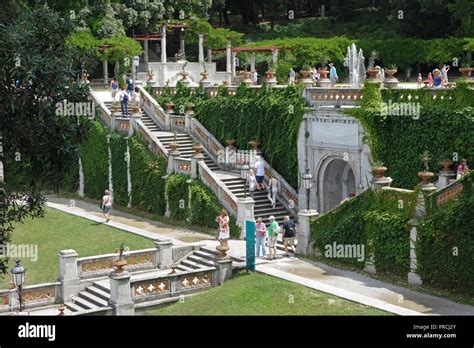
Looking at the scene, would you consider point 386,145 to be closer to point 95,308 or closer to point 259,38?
point 95,308

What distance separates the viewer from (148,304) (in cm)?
2408

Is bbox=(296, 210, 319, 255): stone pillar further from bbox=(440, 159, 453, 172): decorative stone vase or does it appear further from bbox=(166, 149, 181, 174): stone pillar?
bbox=(166, 149, 181, 174): stone pillar

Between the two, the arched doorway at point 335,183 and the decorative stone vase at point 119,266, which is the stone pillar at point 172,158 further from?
the decorative stone vase at point 119,266

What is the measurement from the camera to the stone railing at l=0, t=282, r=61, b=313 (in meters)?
24.3

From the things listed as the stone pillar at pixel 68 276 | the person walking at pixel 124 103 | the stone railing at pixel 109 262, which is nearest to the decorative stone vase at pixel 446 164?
the stone railing at pixel 109 262

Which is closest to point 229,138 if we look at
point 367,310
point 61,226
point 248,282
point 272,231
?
point 61,226

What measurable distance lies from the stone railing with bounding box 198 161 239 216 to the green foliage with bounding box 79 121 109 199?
7.06 meters

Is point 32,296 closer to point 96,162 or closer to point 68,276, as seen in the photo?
point 68,276

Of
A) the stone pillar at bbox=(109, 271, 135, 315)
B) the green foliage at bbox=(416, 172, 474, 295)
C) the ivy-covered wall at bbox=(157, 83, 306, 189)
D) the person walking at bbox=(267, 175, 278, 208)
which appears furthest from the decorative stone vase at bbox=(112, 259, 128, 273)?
the ivy-covered wall at bbox=(157, 83, 306, 189)

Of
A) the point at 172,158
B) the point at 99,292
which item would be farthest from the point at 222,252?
the point at 172,158

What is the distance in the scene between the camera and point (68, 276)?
85.4 feet

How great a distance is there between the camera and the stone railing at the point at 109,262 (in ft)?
87.2

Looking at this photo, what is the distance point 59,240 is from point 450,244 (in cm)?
1421

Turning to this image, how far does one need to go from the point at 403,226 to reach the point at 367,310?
3982 mm
